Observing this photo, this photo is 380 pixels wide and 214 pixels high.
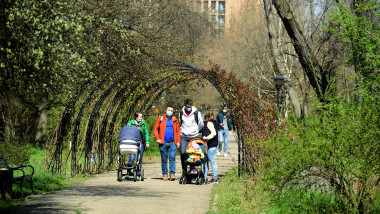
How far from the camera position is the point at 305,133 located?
805 cm

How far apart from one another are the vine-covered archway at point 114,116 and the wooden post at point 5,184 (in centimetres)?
400

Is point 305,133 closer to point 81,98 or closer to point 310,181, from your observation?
point 310,181

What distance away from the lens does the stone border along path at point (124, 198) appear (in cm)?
1026

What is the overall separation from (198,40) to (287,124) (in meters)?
22.3

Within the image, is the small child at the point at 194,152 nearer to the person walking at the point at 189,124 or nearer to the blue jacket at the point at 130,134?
the person walking at the point at 189,124

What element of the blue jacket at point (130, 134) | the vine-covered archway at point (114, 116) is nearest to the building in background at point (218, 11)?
the vine-covered archway at point (114, 116)

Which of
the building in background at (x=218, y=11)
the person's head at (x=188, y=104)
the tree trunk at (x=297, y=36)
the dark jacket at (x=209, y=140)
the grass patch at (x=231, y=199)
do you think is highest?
the building in background at (x=218, y=11)

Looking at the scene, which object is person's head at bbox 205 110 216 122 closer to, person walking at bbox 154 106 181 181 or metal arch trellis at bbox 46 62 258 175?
metal arch trellis at bbox 46 62 258 175

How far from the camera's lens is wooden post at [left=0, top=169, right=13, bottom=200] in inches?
416

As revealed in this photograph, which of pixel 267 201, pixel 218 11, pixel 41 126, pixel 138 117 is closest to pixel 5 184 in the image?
pixel 267 201

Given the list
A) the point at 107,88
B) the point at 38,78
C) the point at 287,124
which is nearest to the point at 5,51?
the point at 38,78

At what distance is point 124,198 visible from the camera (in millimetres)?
11742

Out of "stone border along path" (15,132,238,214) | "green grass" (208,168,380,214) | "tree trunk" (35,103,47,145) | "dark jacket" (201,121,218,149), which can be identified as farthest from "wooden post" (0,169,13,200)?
"tree trunk" (35,103,47,145)

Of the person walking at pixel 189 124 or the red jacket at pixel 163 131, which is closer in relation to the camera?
the person walking at pixel 189 124
